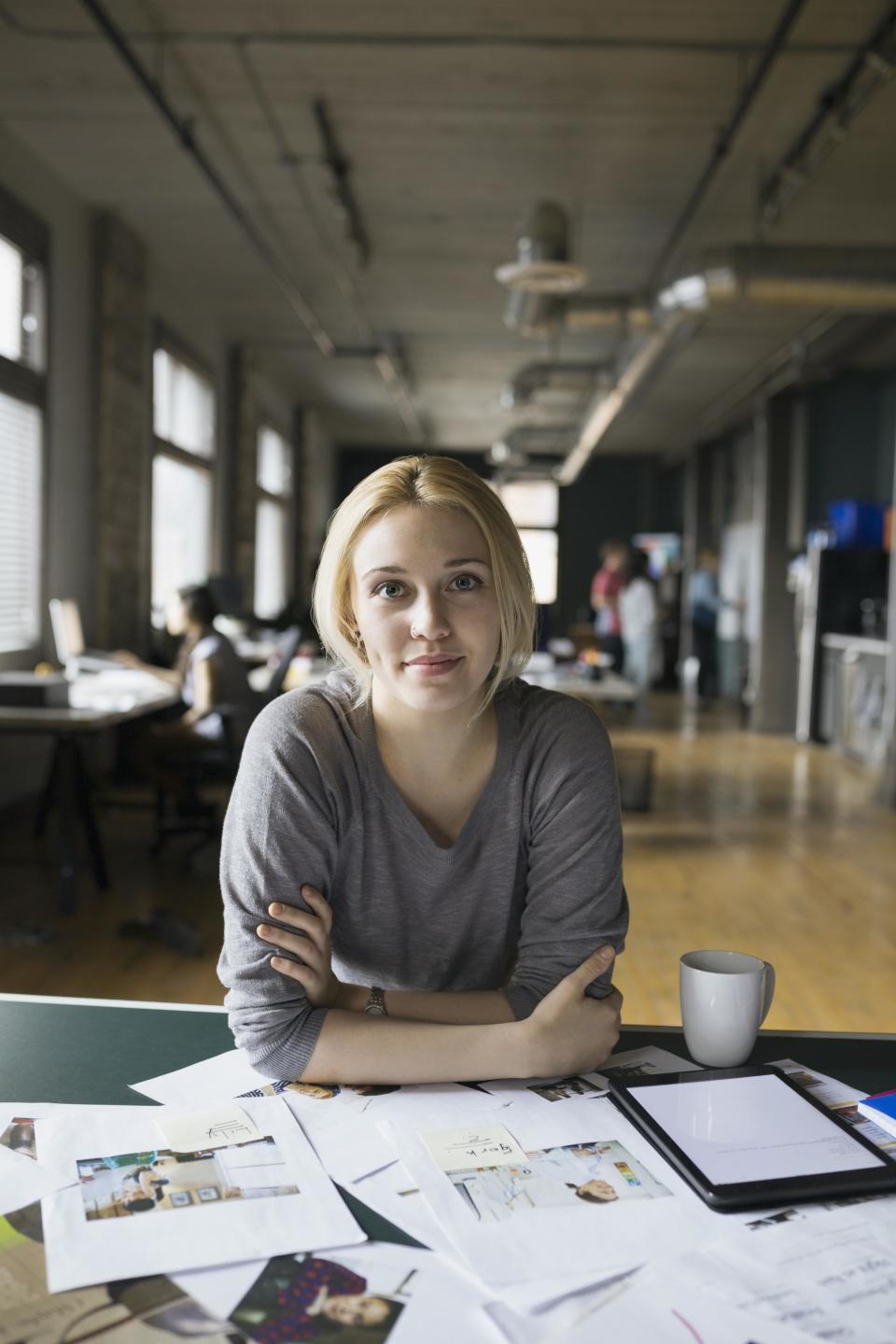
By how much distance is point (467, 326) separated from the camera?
10.1 meters

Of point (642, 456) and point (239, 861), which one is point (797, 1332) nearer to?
point (239, 861)

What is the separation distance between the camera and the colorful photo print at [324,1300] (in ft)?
2.65

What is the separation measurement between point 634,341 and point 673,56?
14.0 ft

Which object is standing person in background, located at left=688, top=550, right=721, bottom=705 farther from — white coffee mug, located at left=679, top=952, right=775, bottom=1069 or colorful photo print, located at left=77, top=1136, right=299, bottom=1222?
colorful photo print, located at left=77, top=1136, right=299, bottom=1222

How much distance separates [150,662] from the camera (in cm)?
805

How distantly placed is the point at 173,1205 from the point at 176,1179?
0.04 metres

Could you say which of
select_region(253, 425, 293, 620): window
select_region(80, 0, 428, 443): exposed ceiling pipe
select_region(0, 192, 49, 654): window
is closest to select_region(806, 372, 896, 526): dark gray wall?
select_region(80, 0, 428, 443): exposed ceiling pipe

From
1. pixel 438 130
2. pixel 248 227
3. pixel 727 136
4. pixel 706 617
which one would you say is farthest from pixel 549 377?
pixel 727 136

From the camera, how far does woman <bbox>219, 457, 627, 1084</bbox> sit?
137 centimetres

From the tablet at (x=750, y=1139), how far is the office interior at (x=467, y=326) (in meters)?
2.33

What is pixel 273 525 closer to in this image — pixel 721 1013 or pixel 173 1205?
pixel 721 1013

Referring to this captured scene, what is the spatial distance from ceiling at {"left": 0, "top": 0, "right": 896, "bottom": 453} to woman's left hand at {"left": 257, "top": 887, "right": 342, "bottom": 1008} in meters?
4.35

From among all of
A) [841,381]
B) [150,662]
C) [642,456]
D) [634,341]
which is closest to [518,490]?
[642,456]

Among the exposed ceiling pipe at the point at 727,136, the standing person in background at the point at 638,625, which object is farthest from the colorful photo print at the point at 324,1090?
the standing person in background at the point at 638,625
